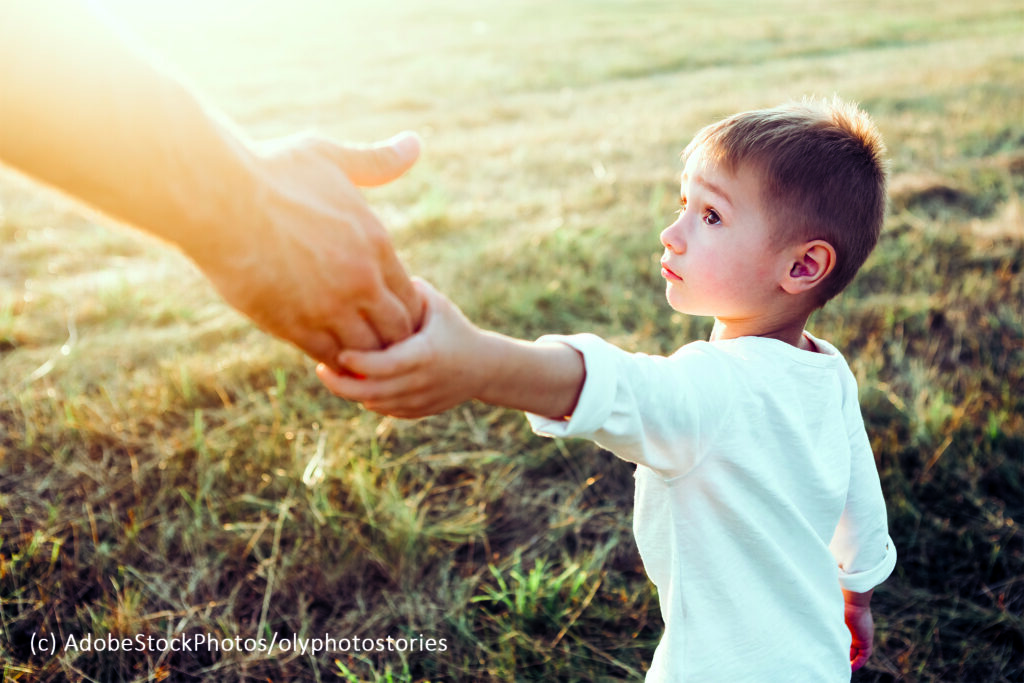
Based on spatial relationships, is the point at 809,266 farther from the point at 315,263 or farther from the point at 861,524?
the point at 315,263

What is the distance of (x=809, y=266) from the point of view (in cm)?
121

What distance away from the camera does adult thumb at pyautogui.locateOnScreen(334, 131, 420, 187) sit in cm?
104

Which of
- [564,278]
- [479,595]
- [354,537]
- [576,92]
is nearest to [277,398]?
[354,537]

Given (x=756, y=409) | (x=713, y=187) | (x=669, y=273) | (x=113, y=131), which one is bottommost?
(x=756, y=409)

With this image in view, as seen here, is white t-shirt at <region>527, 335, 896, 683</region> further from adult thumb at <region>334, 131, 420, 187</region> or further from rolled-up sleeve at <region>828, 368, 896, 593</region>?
adult thumb at <region>334, 131, 420, 187</region>

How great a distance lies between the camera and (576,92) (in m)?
9.29

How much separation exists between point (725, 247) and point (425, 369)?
0.57m

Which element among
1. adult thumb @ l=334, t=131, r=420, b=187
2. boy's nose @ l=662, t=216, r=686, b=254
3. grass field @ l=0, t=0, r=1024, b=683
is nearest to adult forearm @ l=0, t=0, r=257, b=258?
adult thumb @ l=334, t=131, r=420, b=187

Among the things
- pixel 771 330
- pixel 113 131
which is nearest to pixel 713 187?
pixel 771 330

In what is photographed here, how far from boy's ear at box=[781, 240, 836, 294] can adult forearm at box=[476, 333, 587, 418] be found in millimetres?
→ 456

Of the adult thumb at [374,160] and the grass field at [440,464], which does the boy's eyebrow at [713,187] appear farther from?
the grass field at [440,464]

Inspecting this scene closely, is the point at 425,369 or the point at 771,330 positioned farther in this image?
the point at 771,330

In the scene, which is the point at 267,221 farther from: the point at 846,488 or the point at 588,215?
the point at 588,215

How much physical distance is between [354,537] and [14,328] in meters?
2.15
